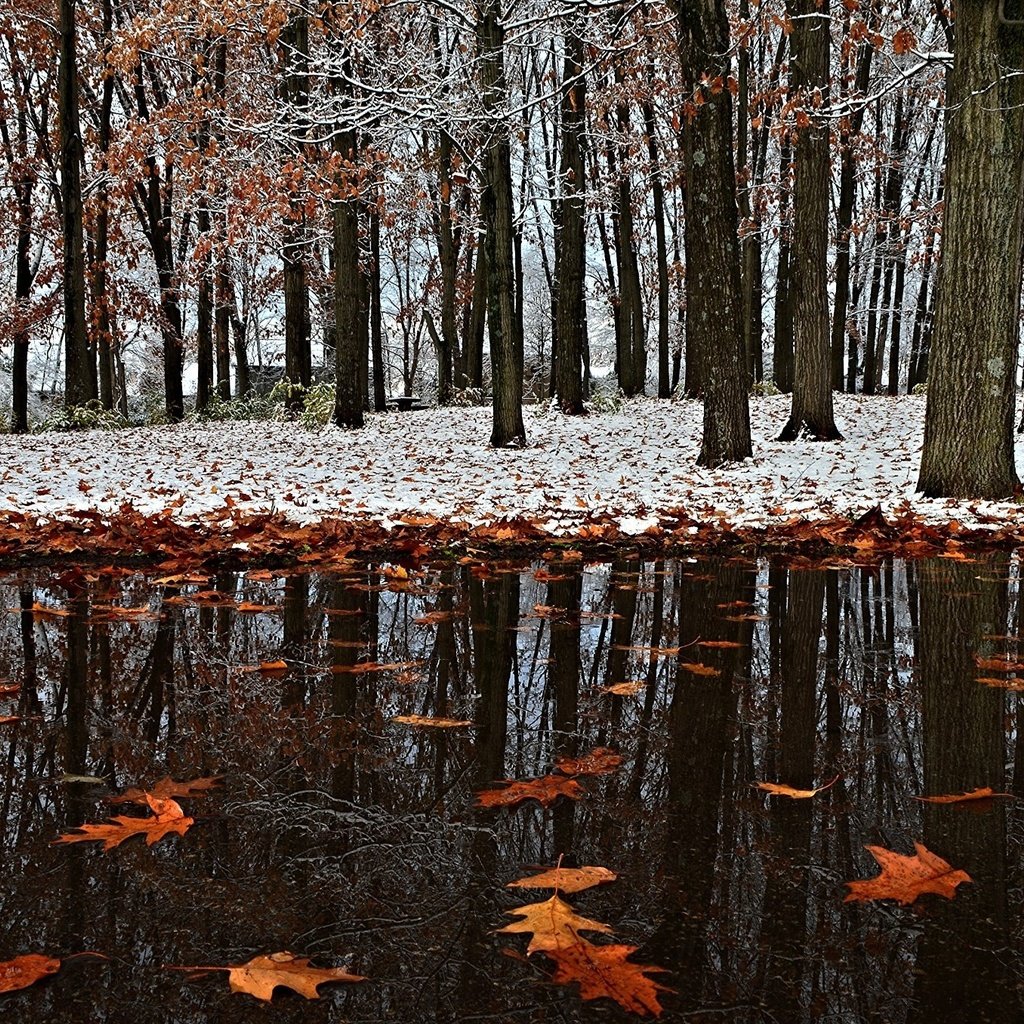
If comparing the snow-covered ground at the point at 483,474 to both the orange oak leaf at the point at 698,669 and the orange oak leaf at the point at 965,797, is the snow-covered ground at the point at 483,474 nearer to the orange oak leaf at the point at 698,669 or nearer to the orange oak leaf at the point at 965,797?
the orange oak leaf at the point at 698,669

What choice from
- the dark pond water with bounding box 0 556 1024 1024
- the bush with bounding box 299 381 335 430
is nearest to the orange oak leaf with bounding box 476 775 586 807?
the dark pond water with bounding box 0 556 1024 1024

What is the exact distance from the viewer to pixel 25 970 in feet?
4.27

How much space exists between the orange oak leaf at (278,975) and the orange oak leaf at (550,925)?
27 cm

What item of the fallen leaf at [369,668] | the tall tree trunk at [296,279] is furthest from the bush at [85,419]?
the fallen leaf at [369,668]

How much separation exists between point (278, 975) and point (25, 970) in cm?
37

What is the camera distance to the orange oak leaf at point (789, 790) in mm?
1984

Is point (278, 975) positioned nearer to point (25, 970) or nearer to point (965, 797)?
point (25, 970)

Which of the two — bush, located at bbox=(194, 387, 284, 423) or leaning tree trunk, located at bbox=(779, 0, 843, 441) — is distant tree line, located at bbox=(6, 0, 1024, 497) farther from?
bush, located at bbox=(194, 387, 284, 423)

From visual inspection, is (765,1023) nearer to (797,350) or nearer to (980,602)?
(980,602)

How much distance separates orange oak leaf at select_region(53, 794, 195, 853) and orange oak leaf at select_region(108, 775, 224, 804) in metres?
0.07

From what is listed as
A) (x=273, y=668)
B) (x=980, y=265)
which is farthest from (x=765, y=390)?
(x=273, y=668)

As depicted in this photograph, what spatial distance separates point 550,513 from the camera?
7.61 meters

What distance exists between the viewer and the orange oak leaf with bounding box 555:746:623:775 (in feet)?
7.01

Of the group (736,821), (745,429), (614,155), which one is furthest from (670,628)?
(614,155)
